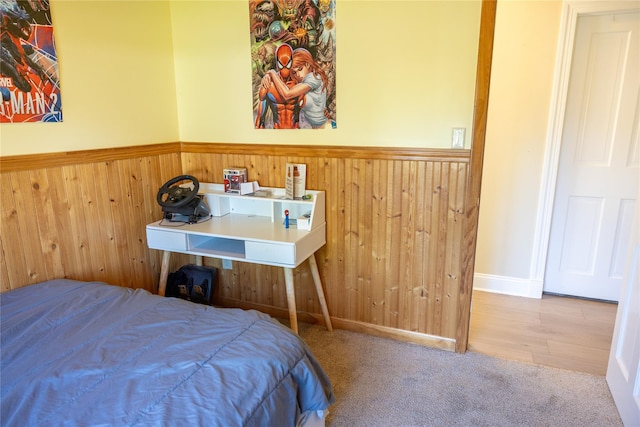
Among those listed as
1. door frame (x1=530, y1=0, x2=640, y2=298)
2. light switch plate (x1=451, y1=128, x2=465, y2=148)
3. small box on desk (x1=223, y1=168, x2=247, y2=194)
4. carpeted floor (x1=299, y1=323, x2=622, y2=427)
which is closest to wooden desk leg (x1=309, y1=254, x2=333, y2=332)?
carpeted floor (x1=299, y1=323, x2=622, y2=427)

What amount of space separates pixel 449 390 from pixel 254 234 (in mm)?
1341

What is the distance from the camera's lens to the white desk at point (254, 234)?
2.28m

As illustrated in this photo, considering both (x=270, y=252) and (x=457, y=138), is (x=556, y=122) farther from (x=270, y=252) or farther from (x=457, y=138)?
(x=270, y=252)

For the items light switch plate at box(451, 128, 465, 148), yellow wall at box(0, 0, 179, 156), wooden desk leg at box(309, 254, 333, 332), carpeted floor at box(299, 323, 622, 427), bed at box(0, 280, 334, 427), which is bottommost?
carpeted floor at box(299, 323, 622, 427)

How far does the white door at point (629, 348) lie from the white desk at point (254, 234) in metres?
1.58

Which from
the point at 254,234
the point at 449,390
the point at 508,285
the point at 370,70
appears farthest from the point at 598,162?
the point at 254,234

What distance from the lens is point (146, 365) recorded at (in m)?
1.40

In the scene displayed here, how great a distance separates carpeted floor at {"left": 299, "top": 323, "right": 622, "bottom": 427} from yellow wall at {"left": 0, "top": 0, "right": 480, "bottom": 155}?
126cm

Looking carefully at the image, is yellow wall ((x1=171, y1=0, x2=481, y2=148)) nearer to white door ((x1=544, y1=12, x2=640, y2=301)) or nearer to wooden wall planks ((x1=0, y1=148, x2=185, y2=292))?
wooden wall planks ((x1=0, y1=148, x2=185, y2=292))

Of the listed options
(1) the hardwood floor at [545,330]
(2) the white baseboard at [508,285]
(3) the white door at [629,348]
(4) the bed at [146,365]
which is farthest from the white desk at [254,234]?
(3) the white door at [629,348]

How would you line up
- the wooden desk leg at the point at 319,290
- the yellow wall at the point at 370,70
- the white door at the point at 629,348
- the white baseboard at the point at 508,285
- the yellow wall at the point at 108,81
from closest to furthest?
the white door at the point at 629,348 → the yellow wall at the point at 108,81 → the yellow wall at the point at 370,70 → the wooden desk leg at the point at 319,290 → the white baseboard at the point at 508,285

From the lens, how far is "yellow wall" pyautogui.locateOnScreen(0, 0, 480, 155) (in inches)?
85.0

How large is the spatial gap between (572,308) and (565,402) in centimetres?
123

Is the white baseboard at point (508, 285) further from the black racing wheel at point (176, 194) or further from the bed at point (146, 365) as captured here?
the black racing wheel at point (176, 194)
